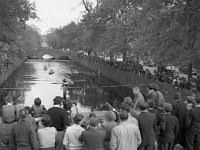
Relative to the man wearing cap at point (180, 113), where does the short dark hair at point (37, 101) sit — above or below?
above

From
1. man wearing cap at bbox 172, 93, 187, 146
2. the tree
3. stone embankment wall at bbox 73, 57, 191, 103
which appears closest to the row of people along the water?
man wearing cap at bbox 172, 93, 187, 146

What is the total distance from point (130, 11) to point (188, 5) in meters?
15.4

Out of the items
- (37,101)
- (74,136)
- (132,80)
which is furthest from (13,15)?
(74,136)

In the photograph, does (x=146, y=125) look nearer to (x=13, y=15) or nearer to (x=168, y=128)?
(x=168, y=128)

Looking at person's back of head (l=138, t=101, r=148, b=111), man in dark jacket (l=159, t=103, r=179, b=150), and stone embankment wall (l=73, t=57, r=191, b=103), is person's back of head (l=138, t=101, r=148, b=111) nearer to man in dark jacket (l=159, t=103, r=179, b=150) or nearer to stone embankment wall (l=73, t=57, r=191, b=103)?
man in dark jacket (l=159, t=103, r=179, b=150)

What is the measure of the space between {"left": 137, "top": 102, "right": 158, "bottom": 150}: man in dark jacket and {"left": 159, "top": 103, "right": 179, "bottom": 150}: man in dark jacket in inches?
21.9

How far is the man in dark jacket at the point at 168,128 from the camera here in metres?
8.38

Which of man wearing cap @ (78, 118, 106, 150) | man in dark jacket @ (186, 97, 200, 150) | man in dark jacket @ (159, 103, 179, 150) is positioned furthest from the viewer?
man in dark jacket @ (186, 97, 200, 150)

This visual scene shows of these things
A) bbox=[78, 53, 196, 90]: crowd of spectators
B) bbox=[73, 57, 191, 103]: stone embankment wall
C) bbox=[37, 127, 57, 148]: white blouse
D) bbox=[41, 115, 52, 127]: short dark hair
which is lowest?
bbox=[73, 57, 191, 103]: stone embankment wall

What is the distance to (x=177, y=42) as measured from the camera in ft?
74.8

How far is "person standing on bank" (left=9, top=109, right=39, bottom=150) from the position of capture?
22.6ft

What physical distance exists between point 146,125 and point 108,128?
1.03 metres

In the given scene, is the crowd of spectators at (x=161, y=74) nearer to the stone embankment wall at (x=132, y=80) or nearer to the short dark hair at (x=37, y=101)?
the stone embankment wall at (x=132, y=80)

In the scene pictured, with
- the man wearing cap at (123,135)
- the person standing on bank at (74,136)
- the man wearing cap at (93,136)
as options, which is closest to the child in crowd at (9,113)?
the person standing on bank at (74,136)
